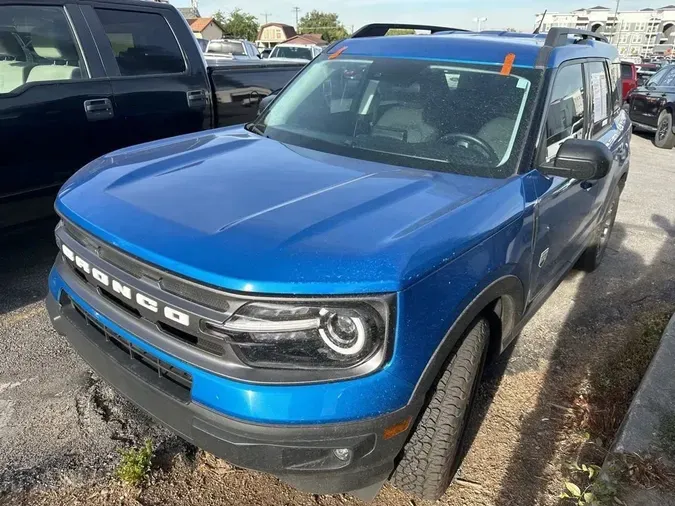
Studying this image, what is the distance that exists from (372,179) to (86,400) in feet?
5.93

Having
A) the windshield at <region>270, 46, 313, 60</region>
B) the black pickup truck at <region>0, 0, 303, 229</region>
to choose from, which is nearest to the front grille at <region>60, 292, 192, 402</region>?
the black pickup truck at <region>0, 0, 303, 229</region>

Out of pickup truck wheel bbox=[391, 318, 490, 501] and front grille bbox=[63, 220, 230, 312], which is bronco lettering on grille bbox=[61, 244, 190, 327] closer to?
front grille bbox=[63, 220, 230, 312]

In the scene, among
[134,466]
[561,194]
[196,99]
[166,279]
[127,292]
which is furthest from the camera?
[196,99]

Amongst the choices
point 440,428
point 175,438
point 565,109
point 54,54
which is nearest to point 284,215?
point 440,428

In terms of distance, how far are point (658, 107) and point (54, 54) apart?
1210 centimetres

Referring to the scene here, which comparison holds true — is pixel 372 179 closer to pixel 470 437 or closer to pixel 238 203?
pixel 238 203

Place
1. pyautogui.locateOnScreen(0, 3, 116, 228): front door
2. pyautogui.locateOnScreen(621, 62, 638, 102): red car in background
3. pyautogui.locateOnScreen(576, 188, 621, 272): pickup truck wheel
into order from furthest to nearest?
1. pyautogui.locateOnScreen(621, 62, 638, 102): red car in background
2. pyautogui.locateOnScreen(576, 188, 621, 272): pickup truck wheel
3. pyautogui.locateOnScreen(0, 3, 116, 228): front door

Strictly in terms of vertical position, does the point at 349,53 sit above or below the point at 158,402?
above

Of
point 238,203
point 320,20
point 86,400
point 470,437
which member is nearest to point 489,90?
point 238,203

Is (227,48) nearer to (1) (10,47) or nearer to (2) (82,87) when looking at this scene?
(1) (10,47)

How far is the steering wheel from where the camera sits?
264 cm

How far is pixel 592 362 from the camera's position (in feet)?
11.7

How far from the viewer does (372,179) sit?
7.87 ft

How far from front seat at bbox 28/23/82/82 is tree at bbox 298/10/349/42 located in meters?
83.3
